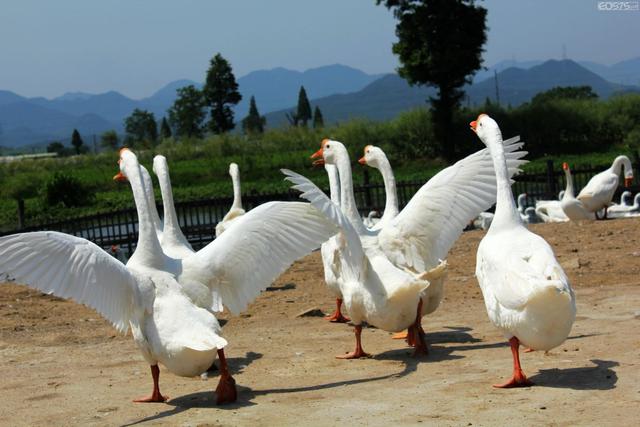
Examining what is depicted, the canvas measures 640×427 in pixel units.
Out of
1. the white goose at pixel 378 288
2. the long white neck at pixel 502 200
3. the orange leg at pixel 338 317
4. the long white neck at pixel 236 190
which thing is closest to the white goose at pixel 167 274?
the white goose at pixel 378 288

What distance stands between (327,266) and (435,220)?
1.46m

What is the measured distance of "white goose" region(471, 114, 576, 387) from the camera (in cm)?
577

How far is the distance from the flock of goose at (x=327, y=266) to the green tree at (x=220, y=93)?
5518cm

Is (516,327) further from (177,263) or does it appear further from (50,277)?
(50,277)

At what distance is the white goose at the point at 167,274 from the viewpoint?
620 cm

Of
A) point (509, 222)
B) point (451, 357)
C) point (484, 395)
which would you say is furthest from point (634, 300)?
point (484, 395)

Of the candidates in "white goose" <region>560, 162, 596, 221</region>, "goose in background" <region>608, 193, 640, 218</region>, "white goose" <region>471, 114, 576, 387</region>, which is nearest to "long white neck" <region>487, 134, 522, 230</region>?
"white goose" <region>471, 114, 576, 387</region>

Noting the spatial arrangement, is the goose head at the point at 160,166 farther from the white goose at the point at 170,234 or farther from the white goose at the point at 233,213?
the white goose at the point at 233,213

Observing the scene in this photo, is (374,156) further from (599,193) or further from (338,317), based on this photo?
(599,193)

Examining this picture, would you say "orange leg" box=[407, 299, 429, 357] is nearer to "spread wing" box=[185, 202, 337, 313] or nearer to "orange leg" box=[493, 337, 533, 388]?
"spread wing" box=[185, 202, 337, 313]

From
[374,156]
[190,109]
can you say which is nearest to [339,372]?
[374,156]

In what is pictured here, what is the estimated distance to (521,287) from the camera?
19.2 ft

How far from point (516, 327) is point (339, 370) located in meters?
1.88

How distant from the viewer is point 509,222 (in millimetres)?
6547
